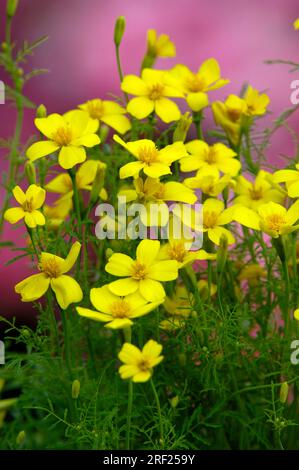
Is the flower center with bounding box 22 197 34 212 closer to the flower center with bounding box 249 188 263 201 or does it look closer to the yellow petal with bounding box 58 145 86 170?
the yellow petal with bounding box 58 145 86 170

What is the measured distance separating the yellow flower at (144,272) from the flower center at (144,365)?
0.04 m

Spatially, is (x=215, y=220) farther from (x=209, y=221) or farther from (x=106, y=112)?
(x=106, y=112)

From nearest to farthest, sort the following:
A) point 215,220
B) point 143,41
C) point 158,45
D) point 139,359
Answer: point 139,359 → point 215,220 → point 158,45 → point 143,41

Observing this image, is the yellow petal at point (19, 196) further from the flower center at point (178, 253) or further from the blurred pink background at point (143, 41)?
the blurred pink background at point (143, 41)

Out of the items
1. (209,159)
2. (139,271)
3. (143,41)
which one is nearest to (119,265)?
(139,271)

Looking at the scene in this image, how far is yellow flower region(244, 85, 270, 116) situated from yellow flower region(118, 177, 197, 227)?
0.12m

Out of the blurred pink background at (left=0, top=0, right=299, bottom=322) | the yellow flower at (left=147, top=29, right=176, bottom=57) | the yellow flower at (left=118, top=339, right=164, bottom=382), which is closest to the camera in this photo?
the yellow flower at (left=118, top=339, right=164, bottom=382)

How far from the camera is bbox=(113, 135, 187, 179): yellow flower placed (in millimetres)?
507

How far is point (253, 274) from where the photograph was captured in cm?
64

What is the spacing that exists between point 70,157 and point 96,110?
113 millimetres

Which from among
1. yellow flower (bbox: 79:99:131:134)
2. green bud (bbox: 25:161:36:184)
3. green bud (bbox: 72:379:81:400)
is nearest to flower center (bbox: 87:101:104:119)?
yellow flower (bbox: 79:99:131:134)

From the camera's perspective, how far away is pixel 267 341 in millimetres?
569

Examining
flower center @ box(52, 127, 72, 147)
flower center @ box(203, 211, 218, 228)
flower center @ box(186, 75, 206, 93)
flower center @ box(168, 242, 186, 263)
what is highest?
flower center @ box(186, 75, 206, 93)

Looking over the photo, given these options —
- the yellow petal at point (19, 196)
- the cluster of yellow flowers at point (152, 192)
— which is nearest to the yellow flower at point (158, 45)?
the cluster of yellow flowers at point (152, 192)
